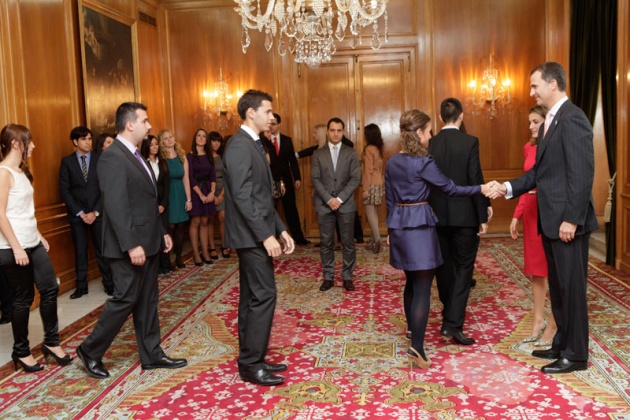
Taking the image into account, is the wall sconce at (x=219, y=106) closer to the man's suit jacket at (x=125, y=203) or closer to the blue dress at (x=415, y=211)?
the man's suit jacket at (x=125, y=203)

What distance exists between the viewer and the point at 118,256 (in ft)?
13.3

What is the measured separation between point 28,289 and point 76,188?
2538 mm

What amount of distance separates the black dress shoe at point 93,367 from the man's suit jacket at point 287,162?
5466 millimetres

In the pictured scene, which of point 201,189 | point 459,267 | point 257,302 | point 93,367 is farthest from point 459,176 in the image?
point 201,189

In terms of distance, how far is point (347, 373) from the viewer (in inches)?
163

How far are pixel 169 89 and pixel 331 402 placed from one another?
24.7 ft

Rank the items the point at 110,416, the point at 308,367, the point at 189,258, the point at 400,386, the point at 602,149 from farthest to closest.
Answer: the point at 602,149
the point at 189,258
the point at 308,367
the point at 400,386
the point at 110,416

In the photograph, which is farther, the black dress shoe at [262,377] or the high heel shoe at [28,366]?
the high heel shoe at [28,366]

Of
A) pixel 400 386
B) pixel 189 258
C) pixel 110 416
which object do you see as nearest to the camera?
pixel 110 416

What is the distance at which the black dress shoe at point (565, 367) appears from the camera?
13.1ft

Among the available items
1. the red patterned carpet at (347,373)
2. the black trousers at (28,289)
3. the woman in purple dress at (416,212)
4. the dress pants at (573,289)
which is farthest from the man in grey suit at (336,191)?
the black trousers at (28,289)

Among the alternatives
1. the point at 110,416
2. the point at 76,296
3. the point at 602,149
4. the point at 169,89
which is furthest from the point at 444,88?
the point at 110,416

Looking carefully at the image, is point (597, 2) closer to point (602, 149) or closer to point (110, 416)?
point (602, 149)

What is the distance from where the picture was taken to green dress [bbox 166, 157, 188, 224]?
7762 millimetres
